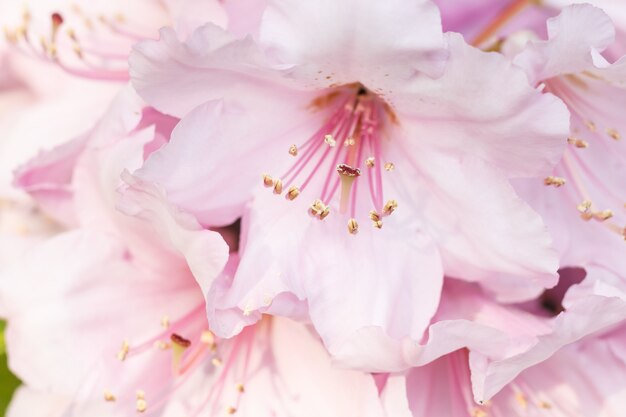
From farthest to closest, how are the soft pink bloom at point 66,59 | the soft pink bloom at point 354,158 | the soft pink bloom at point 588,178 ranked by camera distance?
the soft pink bloom at point 66,59
the soft pink bloom at point 588,178
the soft pink bloom at point 354,158

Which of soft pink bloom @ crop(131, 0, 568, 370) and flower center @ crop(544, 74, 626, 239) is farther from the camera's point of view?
flower center @ crop(544, 74, 626, 239)

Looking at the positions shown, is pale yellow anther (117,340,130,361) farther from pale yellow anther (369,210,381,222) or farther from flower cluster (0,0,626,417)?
pale yellow anther (369,210,381,222)

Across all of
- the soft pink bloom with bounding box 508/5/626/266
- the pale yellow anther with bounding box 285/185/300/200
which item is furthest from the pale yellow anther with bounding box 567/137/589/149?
the pale yellow anther with bounding box 285/185/300/200

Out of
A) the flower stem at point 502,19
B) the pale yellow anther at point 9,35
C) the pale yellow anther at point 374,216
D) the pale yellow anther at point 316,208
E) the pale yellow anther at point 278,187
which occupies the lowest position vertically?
the pale yellow anther at point 374,216

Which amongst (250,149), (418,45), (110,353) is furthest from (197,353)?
(418,45)

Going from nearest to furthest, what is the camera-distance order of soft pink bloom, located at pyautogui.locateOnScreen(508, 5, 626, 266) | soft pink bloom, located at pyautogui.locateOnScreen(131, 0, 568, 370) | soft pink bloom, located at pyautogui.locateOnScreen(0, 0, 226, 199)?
1. soft pink bloom, located at pyautogui.locateOnScreen(131, 0, 568, 370)
2. soft pink bloom, located at pyautogui.locateOnScreen(508, 5, 626, 266)
3. soft pink bloom, located at pyautogui.locateOnScreen(0, 0, 226, 199)

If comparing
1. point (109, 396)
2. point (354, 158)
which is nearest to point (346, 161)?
point (354, 158)

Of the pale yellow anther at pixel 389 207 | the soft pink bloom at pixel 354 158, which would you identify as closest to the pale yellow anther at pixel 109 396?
the soft pink bloom at pixel 354 158

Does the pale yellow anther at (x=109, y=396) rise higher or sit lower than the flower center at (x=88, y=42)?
lower

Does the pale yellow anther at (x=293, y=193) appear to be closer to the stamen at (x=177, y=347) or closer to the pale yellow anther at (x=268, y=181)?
the pale yellow anther at (x=268, y=181)

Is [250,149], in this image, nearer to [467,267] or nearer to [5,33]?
[467,267]
